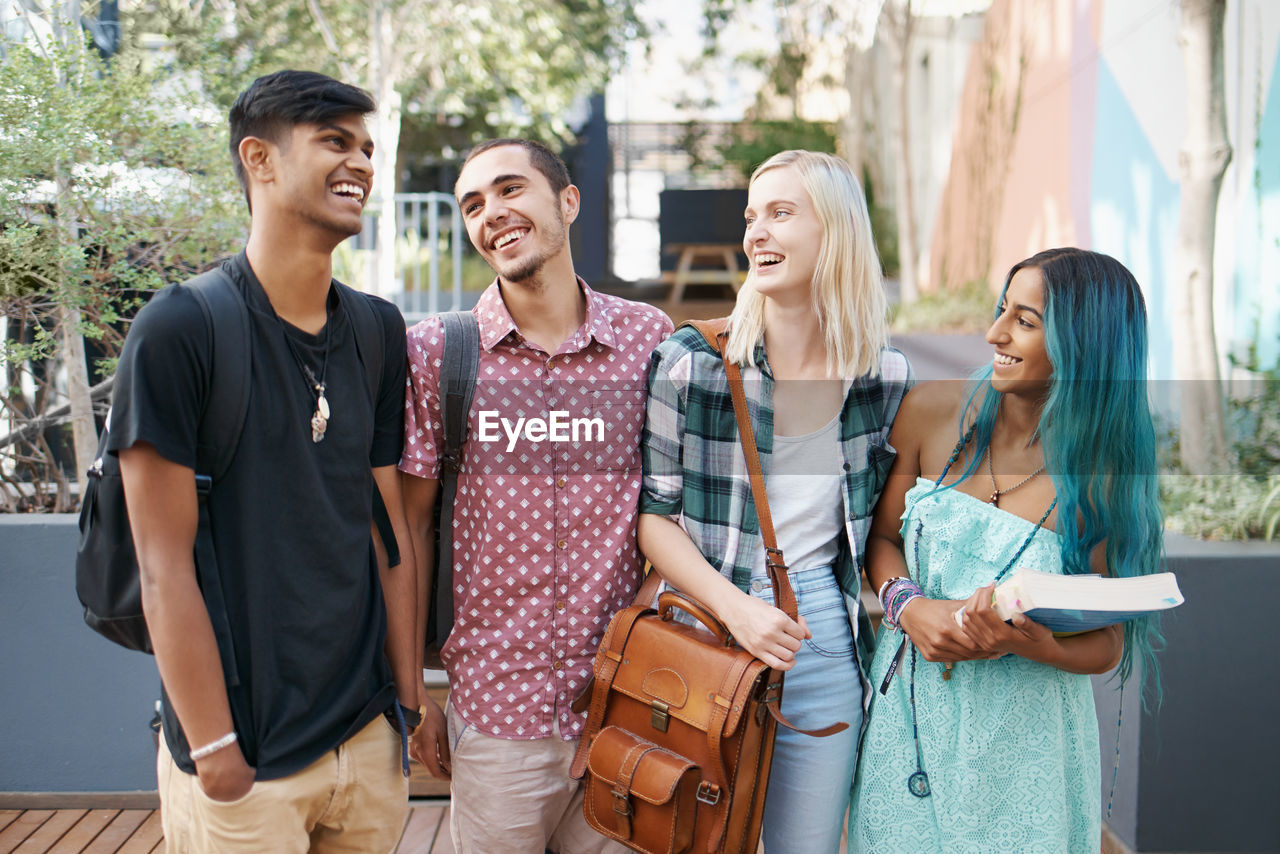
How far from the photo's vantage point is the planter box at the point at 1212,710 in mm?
2650

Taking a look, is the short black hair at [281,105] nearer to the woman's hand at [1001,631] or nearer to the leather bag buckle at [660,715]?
the leather bag buckle at [660,715]

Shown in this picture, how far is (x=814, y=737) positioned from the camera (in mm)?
1771

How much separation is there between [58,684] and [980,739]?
2.70 meters

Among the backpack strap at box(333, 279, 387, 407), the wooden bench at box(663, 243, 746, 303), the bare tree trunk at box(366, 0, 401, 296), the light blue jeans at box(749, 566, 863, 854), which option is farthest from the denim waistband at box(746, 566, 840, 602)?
the wooden bench at box(663, 243, 746, 303)

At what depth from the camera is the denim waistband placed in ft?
5.86

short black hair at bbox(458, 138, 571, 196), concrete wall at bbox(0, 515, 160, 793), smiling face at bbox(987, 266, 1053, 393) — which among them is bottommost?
concrete wall at bbox(0, 515, 160, 793)

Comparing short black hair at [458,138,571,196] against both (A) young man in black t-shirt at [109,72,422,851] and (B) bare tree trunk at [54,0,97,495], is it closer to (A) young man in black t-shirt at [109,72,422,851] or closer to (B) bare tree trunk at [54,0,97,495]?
(A) young man in black t-shirt at [109,72,422,851]

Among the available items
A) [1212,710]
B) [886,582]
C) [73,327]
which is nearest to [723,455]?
[886,582]

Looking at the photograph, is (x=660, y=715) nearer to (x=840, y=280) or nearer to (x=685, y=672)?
(x=685, y=672)

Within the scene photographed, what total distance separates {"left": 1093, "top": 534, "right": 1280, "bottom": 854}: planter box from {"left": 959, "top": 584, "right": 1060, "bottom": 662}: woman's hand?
1.31m

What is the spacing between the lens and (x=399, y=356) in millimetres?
1737

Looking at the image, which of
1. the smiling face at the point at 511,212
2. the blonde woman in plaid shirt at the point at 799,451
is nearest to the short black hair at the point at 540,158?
the smiling face at the point at 511,212

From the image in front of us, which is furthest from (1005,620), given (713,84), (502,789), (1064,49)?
(713,84)

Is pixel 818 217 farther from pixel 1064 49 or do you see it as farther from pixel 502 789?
Result: pixel 1064 49
